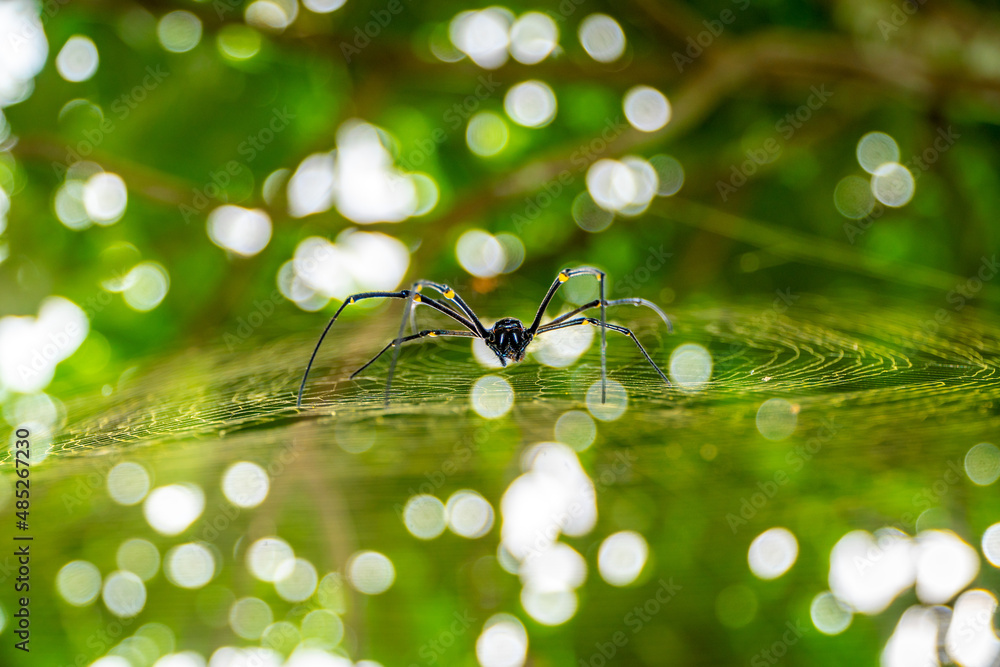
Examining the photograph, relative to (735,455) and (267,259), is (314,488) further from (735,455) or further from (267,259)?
(735,455)

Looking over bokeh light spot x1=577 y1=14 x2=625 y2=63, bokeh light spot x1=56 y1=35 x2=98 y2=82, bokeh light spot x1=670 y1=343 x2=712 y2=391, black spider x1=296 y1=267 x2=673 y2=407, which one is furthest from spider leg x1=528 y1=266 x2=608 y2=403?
bokeh light spot x1=56 y1=35 x2=98 y2=82

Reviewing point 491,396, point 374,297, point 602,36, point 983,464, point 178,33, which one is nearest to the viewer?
point 491,396

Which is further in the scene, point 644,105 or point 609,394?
point 644,105

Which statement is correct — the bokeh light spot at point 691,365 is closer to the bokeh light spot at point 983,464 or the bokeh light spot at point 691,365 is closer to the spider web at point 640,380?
the spider web at point 640,380

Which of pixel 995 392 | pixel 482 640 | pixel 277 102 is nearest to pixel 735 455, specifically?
pixel 995 392

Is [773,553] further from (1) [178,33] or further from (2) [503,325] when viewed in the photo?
(1) [178,33]

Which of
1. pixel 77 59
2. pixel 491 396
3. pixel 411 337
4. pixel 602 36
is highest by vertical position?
pixel 602 36

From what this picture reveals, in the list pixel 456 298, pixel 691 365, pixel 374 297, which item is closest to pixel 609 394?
pixel 691 365

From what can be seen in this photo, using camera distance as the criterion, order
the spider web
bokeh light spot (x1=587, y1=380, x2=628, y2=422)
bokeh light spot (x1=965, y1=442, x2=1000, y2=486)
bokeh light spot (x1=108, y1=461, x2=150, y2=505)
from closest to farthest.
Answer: the spider web → bokeh light spot (x1=587, y1=380, x2=628, y2=422) → bokeh light spot (x1=965, y1=442, x2=1000, y2=486) → bokeh light spot (x1=108, y1=461, x2=150, y2=505)

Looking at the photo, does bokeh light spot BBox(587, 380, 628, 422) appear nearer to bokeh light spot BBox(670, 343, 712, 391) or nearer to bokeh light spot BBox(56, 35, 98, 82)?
bokeh light spot BBox(670, 343, 712, 391)
